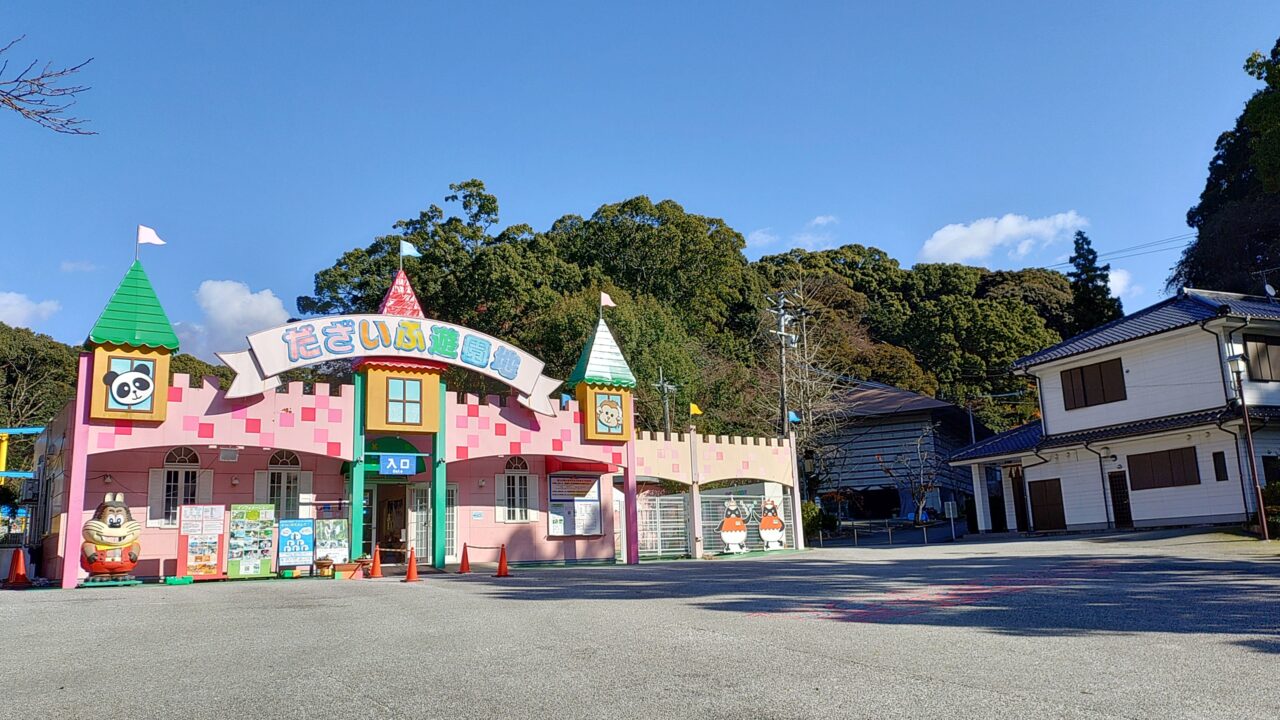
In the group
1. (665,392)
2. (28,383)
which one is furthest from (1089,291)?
(28,383)

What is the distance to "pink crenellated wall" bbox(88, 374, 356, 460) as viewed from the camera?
19000 mm

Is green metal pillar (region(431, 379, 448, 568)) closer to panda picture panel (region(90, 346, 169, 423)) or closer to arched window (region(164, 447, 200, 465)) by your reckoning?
arched window (region(164, 447, 200, 465))

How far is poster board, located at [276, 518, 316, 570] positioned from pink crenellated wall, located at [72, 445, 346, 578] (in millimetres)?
1916

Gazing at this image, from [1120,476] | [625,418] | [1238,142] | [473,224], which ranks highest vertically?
[1238,142]

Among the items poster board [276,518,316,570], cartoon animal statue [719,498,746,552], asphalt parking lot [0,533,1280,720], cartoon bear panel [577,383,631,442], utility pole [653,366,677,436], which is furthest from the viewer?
utility pole [653,366,677,436]

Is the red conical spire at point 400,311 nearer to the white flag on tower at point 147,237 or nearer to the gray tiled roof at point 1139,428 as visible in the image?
the white flag on tower at point 147,237

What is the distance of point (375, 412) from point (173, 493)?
15.9 ft

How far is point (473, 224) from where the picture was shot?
44.5 metres

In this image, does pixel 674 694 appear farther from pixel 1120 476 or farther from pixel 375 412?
pixel 1120 476

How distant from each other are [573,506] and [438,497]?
4613mm

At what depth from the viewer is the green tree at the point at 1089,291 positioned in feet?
160

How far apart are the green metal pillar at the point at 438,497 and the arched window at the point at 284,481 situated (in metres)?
3.35

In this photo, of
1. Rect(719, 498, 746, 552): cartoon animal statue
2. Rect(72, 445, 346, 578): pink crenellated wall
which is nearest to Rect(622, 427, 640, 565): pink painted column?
Rect(719, 498, 746, 552): cartoon animal statue

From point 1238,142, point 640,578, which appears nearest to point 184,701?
point 640,578
